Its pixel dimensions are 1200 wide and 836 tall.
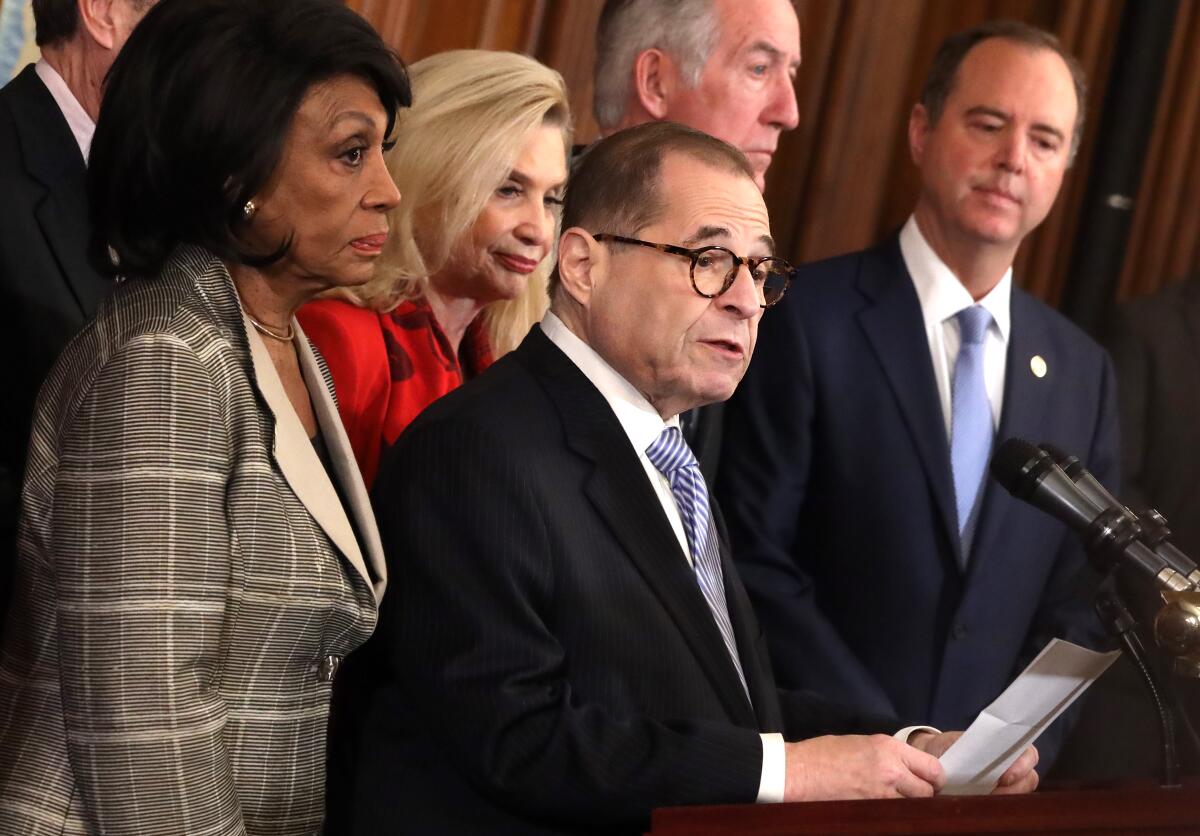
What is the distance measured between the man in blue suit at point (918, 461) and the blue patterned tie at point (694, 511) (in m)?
0.75

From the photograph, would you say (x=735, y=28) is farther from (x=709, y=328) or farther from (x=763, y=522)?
(x=709, y=328)

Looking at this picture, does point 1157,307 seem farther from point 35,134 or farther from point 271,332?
point 35,134

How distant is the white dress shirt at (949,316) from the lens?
10.9 ft

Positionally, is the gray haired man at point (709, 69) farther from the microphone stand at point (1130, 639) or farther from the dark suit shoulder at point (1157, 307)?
the microphone stand at point (1130, 639)

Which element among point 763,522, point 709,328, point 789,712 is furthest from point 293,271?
point 763,522

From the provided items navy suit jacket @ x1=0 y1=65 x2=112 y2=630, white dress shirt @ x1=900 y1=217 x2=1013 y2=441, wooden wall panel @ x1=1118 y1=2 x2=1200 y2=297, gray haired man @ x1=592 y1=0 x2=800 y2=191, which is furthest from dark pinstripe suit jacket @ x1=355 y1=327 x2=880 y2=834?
wooden wall panel @ x1=1118 y1=2 x2=1200 y2=297

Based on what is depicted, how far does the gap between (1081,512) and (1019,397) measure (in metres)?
1.33

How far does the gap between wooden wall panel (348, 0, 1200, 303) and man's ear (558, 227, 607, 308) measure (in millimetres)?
2126

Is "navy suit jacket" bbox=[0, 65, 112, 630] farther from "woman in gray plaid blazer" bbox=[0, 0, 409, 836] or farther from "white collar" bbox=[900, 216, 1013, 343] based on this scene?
"white collar" bbox=[900, 216, 1013, 343]

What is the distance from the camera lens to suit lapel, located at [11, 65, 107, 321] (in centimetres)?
270

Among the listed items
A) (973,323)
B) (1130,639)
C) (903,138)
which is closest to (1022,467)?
(1130,639)

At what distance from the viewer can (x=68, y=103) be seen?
9.48ft

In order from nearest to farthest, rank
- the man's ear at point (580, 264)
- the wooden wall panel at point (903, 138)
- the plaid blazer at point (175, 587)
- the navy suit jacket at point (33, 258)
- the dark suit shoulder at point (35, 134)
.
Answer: the plaid blazer at point (175, 587) → the man's ear at point (580, 264) → the navy suit jacket at point (33, 258) → the dark suit shoulder at point (35, 134) → the wooden wall panel at point (903, 138)

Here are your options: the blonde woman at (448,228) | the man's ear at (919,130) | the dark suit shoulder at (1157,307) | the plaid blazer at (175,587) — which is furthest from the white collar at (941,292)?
the plaid blazer at (175,587)
